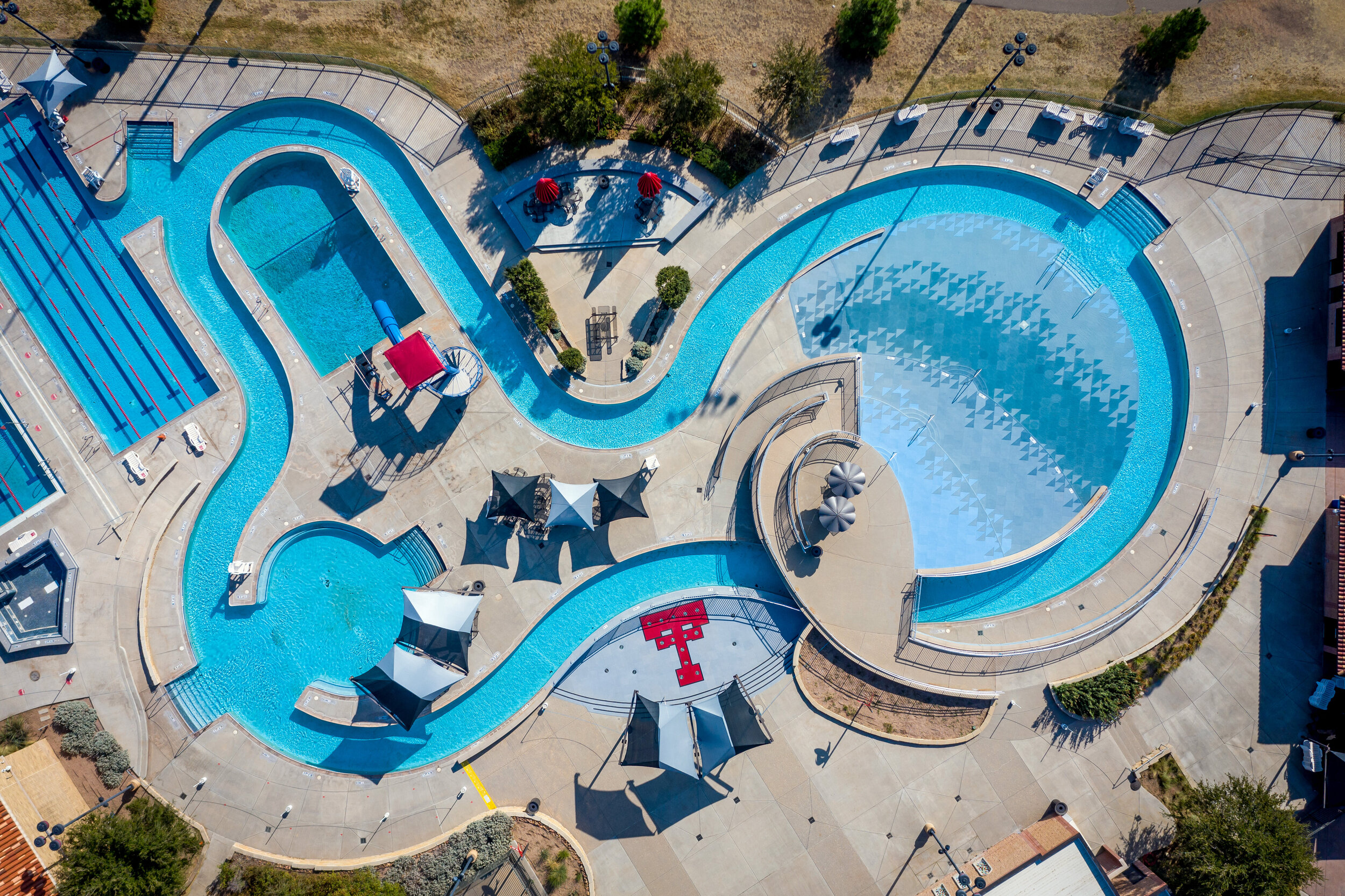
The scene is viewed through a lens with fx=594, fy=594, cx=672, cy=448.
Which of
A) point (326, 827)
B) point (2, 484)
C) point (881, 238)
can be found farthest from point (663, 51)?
point (326, 827)

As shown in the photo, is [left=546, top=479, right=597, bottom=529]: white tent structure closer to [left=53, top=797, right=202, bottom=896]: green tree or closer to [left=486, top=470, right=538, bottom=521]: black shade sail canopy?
[left=486, top=470, right=538, bottom=521]: black shade sail canopy

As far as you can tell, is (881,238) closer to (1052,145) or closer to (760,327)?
(760,327)

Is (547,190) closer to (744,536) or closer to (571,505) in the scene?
(571,505)

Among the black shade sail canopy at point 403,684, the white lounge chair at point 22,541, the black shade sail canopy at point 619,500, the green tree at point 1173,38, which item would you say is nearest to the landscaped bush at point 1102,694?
the black shade sail canopy at point 619,500

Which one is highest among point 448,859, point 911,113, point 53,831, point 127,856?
point 911,113

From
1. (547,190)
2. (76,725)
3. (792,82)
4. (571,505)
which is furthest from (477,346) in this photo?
(76,725)

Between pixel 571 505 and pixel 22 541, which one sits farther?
pixel 22 541

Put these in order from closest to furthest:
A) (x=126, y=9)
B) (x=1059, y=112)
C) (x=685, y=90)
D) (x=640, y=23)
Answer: (x=685, y=90) → (x=126, y=9) → (x=640, y=23) → (x=1059, y=112)
